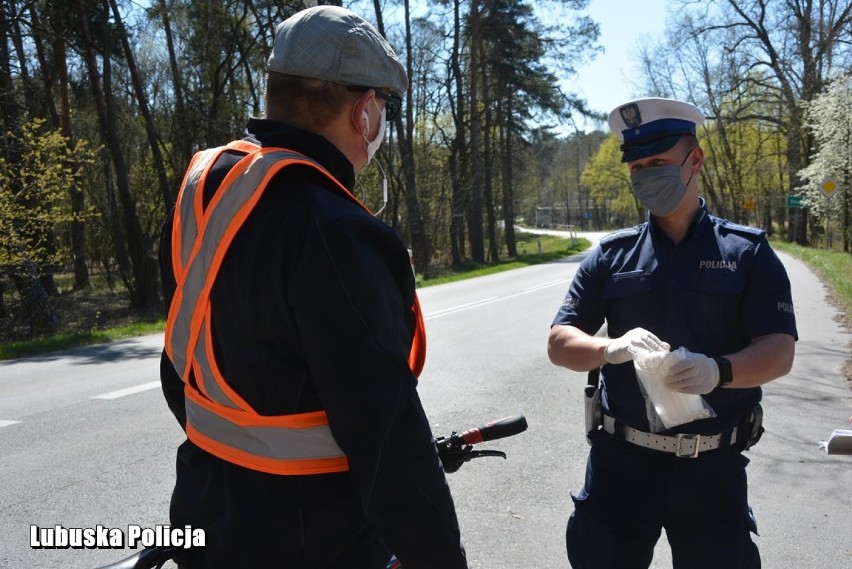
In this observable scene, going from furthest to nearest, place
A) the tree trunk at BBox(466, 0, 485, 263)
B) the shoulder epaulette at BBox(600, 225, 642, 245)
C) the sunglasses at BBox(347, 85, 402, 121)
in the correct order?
the tree trunk at BBox(466, 0, 485, 263), the shoulder epaulette at BBox(600, 225, 642, 245), the sunglasses at BBox(347, 85, 402, 121)

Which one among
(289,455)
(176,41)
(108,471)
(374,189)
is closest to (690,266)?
(289,455)

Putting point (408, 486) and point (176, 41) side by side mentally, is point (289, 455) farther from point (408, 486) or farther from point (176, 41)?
point (176, 41)

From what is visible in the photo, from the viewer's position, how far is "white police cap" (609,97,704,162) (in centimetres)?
264

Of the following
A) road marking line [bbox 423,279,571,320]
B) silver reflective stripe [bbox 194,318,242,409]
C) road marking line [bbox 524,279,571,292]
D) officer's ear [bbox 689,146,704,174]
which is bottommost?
road marking line [bbox 524,279,571,292]

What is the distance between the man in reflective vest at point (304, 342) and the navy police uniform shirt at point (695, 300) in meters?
Answer: 1.30

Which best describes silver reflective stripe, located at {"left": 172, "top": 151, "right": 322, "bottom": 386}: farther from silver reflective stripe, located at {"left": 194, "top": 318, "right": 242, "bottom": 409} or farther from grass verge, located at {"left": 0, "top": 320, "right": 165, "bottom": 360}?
grass verge, located at {"left": 0, "top": 320, "right": 165, "bottom": 360}

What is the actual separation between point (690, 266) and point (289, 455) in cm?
171

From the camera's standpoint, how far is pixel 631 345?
7.36 ft

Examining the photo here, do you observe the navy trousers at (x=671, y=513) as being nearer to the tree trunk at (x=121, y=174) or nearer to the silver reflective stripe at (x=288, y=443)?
the silver reflective stripe at (x=288, y=443)

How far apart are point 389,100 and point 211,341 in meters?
0.69

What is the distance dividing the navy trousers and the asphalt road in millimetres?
1349

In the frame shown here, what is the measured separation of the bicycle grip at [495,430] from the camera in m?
1.90

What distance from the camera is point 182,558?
1525 mm

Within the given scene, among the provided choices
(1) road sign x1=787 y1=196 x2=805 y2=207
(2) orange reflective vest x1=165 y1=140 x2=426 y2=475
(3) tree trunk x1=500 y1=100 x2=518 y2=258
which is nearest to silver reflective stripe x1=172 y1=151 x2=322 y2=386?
(2) orange reflective vest x1=165 y1=140 x2=426 y2=475
